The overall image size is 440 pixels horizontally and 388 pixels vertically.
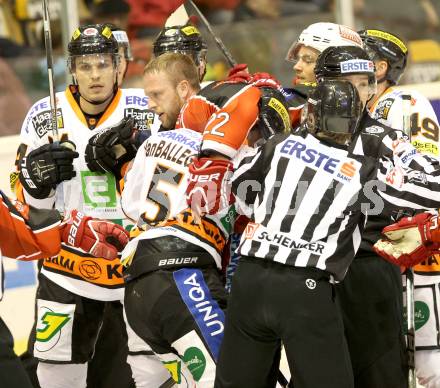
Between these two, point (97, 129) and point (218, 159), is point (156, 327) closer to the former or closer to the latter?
point (218, 159)

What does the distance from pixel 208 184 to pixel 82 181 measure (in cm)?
118

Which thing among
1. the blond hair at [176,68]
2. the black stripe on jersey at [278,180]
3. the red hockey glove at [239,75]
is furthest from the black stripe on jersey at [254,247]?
the blond hair at [176,68]

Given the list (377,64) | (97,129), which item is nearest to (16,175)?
A: (97,129)

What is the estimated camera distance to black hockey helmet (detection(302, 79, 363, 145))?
3.55m

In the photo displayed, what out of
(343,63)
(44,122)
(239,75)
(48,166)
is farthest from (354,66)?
(44,122)

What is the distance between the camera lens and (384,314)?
4.08 meters

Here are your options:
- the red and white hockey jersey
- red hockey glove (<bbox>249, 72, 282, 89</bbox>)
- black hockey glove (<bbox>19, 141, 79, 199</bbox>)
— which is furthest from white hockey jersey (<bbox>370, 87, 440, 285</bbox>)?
the red and white hockey jersey

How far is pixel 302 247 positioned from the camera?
3.49 metres

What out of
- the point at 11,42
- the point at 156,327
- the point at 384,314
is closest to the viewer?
the point at 156,327

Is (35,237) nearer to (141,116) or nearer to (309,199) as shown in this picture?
(309,199)

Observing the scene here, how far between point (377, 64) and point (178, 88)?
966 mm

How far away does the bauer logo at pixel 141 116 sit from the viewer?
16.1 feet

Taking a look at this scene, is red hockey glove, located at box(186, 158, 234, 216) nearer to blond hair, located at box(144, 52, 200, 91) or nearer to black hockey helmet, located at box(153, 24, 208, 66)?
blond hair, located at box(144, 52, 200, 91)

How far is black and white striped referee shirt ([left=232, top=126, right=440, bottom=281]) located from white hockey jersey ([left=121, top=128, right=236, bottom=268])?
1.03ft
